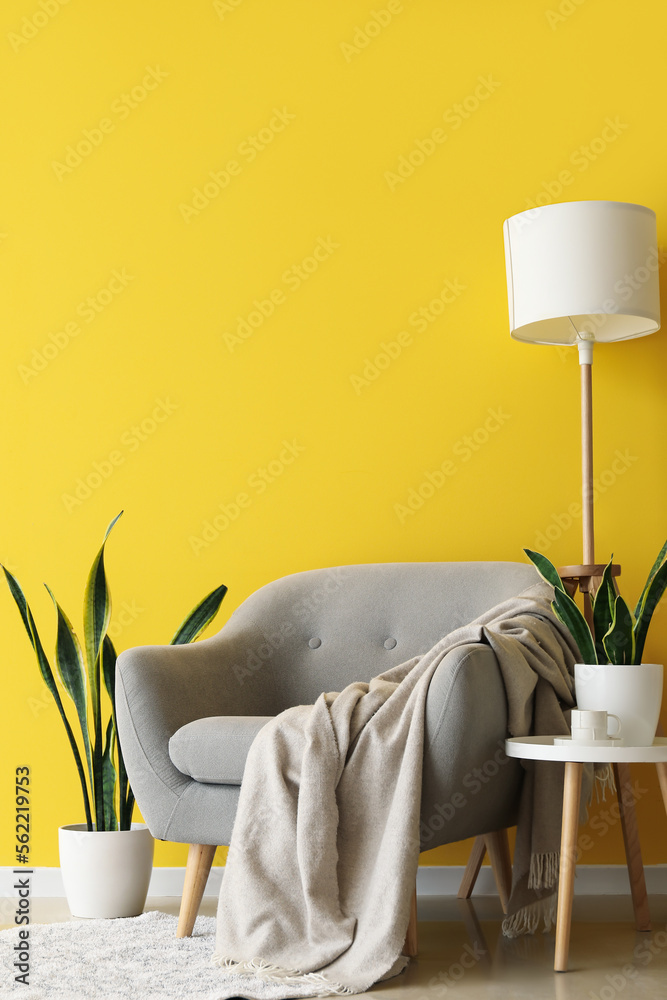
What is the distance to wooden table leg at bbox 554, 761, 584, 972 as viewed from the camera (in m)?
1.89

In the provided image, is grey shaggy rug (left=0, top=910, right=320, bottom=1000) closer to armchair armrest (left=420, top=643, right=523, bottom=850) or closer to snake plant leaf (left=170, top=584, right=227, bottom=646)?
armchair armrest (left=420, top=643, right=523, bottom=850)

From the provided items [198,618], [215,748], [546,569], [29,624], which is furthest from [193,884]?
[546,569]

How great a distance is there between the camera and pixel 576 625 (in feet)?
6.85

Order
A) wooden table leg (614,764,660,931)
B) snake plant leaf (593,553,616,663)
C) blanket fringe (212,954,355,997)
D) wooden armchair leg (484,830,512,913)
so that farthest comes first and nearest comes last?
wooden armchair leg (484,830,512,913) → wooden table leg (614,764,660,931) → snake plant leaf (593,553,616,663) → blanket fringe (212,954,355,997)

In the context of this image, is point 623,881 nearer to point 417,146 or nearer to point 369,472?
point 369,472

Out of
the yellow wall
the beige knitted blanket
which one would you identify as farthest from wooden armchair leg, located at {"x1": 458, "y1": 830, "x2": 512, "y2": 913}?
the yellow wall

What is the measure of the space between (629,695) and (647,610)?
0.61 feet

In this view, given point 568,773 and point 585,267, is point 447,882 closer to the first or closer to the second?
point 568,773

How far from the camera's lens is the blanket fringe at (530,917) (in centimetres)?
213

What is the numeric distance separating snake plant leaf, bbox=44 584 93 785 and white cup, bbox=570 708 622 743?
4.17 feet

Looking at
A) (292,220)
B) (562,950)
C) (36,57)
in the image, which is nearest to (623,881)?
(562,950)

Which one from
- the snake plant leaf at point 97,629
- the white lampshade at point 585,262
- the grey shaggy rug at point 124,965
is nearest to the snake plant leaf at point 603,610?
the white lampshade at point 585,262

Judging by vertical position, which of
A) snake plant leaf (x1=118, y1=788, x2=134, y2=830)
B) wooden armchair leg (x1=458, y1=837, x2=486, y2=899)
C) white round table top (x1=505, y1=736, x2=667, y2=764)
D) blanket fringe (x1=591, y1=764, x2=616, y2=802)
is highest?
white round table top (x1=505, y1=736, x2=667, y2=764)

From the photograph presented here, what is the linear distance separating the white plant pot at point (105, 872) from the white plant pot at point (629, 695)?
4.04 feet
